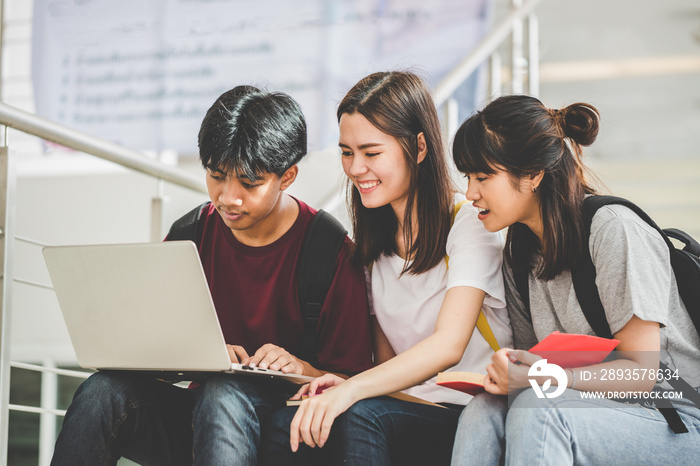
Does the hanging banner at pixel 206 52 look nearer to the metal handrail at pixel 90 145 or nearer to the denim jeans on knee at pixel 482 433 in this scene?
the metal handrail at pixel 90 145

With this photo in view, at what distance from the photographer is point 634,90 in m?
3.32

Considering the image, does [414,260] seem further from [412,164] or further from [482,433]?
[482,433]

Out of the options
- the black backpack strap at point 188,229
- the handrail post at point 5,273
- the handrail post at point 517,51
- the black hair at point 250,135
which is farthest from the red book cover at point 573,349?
the handrail post at point 517,51

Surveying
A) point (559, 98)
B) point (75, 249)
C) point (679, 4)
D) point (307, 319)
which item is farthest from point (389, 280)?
point (679, 4)

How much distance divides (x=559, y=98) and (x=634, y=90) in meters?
0.35

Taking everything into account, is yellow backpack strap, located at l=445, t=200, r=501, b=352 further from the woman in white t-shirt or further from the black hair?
the black hair

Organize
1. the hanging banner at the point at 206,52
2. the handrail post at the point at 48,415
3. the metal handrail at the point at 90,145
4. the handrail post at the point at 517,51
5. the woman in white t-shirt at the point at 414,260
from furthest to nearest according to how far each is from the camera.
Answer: the handrail post at the point at 48,415, the hanging banner at the point at 206,52, the handrail post at the point at 517,51, the metal handrail at the point at 90,145, the woman in white t-shirt at the point at 414,260

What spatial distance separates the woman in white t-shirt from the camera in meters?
1.12

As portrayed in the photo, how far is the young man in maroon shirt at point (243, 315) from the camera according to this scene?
1.09 m

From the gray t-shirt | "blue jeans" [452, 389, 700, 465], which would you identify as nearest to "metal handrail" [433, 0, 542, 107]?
the gray t-shirt

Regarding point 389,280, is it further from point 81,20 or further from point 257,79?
point 81,20

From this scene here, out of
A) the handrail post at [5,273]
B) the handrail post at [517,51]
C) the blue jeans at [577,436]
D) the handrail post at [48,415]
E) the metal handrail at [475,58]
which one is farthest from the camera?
the handrail post at [48,415]

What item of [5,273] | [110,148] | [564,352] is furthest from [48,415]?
[564,352]

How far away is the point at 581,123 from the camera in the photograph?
3.84 ft
